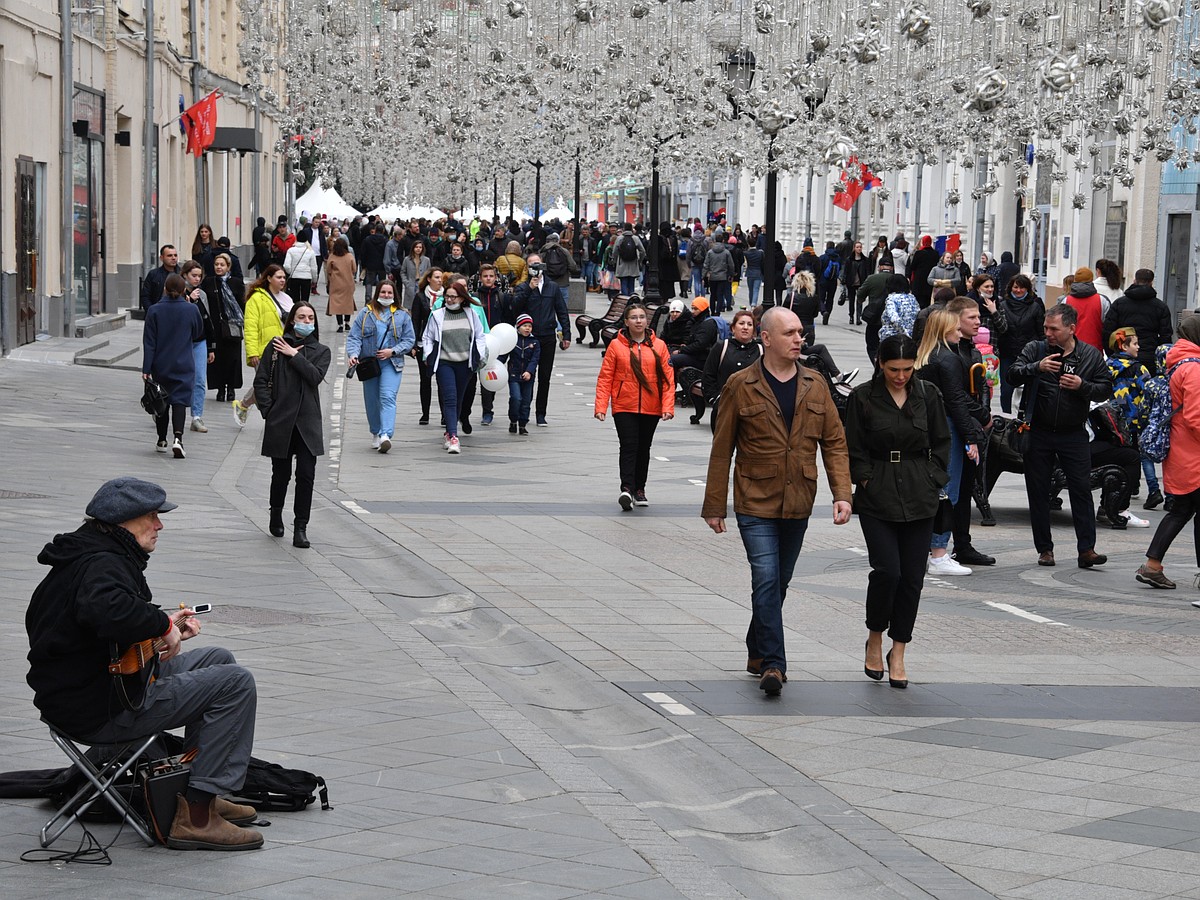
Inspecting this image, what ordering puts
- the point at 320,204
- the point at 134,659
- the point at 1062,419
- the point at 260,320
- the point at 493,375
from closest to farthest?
the point at 134,659
the point at 1062,419
the point at 260,320
the point at 493,375
the point at 320,204

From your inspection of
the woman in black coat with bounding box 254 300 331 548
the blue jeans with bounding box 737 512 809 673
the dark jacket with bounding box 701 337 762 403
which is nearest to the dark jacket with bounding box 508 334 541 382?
the dark jacket with bounding box 701 337 762 403

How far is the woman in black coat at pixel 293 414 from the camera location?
12.8 m

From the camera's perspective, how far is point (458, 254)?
3177 centimetres

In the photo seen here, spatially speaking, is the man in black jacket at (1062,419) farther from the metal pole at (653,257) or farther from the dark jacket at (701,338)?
the metal pole at (653,257)

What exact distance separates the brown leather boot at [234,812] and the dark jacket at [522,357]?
14.1 m

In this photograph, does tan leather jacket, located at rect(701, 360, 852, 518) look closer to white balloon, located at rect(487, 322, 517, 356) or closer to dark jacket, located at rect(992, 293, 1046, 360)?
white balloon, located at rect(487, 322, 517, 356)

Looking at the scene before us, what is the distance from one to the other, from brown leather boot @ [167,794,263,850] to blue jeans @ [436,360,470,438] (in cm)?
1281

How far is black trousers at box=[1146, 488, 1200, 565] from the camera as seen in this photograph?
11.6 metres

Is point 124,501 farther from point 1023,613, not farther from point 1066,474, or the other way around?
point 1066,474

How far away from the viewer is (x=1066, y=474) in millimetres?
12500

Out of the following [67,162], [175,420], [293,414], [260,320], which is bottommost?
[175,420]

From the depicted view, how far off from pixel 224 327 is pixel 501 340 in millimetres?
3643

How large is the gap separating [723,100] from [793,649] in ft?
53.7

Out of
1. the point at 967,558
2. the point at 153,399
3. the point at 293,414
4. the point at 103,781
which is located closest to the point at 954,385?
the point at 967,558
